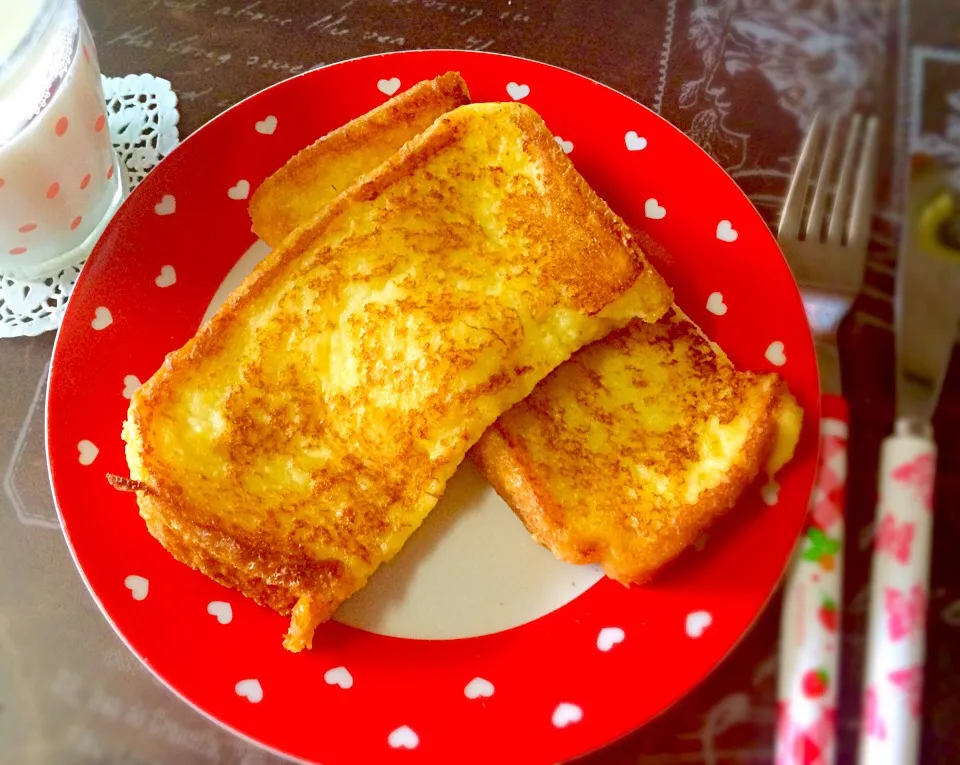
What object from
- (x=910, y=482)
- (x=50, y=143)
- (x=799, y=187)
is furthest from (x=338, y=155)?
(x=910, y=482)

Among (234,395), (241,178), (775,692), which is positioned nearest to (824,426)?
(775,692)

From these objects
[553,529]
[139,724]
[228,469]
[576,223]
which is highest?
[576,223]

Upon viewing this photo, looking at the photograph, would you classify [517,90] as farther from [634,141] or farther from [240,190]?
[240,190]

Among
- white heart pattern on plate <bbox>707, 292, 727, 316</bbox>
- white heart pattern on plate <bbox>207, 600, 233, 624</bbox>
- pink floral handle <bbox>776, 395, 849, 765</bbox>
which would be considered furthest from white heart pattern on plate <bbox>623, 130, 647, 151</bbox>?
white heart pattern on plate <bbox>207, 600, 233, 624</bbox>

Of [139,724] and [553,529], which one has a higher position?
[553,529]

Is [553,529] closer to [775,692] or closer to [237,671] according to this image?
[775,692]

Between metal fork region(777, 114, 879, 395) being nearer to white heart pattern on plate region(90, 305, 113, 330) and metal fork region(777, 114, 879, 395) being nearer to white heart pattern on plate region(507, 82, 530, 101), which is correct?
white heart pattern on plate region(507, 82, 530, 101)
